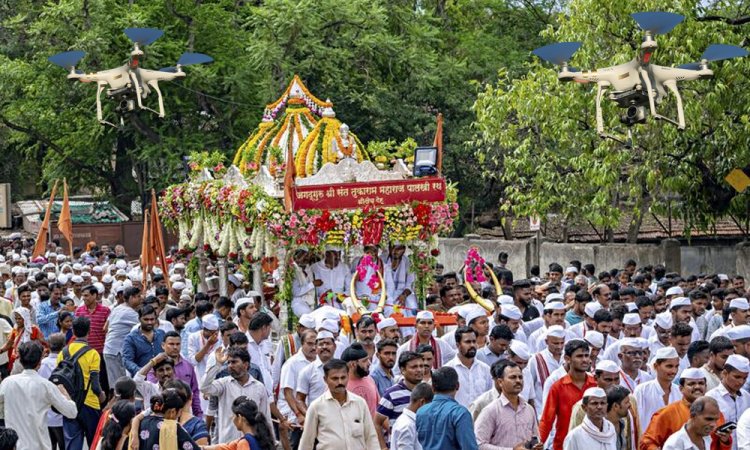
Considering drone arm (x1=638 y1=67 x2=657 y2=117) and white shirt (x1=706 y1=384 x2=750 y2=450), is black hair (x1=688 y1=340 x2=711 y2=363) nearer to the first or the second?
white shirt (x1=706 y1=384 x2=750 y2=450)

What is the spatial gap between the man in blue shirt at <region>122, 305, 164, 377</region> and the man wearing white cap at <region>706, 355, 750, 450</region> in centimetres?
577

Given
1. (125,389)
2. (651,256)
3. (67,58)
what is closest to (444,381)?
(125,389)

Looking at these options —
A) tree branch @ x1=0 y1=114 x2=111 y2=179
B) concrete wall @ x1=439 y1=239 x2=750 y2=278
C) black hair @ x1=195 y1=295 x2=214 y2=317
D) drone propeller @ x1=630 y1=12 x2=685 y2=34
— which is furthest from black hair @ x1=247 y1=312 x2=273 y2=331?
tree branch @ x1=0 y1=114 x2=111 y2=179

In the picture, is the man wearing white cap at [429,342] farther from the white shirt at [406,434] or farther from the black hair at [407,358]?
the white shirt at [406,434]

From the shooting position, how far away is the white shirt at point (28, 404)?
11.8 metres

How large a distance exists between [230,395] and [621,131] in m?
13.0

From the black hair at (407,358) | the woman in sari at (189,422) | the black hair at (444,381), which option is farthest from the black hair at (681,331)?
the woman in sari at (189,422)

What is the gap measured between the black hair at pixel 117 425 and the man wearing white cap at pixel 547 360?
3.64 metres

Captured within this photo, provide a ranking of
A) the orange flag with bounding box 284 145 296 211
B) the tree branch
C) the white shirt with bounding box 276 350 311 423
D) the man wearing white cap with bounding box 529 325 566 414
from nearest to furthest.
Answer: the man wearing white cap with bounding box 529 325 566 414, the white shirt with bounding box 276 350 311 423, the orange flag with bounding box 284 145 296 211, the tree branch

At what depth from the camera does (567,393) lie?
35.2ft

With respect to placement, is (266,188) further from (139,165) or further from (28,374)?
(139,165)

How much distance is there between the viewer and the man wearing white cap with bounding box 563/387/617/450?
9570 millimetres

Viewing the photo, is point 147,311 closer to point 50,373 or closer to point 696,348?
point 50,373

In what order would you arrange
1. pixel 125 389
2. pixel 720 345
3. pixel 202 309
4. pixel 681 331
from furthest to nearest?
pixel 202 309
pixel 681 331
pixel 720 345
pixel 125 389
